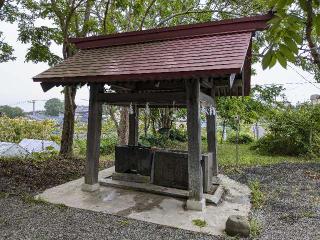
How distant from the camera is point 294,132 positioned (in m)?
13.4

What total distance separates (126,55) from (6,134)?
11.6m

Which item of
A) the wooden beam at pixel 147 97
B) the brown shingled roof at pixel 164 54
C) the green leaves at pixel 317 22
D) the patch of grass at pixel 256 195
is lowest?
the patch of grass at pixel 256 195

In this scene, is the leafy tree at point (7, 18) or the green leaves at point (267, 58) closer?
the green leaves at point (267, 58)

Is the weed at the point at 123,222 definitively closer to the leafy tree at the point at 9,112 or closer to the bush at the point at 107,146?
the bush at the point at 107,146

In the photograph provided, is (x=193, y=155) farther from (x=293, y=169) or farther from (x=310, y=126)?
(x=310, y=126)

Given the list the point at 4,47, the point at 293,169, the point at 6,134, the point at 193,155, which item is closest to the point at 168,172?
the point at 193,155

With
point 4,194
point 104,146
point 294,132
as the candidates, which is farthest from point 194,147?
point 104,146

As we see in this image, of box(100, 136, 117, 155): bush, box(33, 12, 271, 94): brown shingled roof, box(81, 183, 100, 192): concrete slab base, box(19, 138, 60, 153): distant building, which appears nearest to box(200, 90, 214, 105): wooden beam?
box(33, 12, 271, 94): brown shingled roof

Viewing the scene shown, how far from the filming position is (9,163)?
8.52 metres

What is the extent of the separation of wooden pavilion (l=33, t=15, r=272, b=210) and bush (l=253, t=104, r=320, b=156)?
7.27 m

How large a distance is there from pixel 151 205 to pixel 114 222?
1.06 meters

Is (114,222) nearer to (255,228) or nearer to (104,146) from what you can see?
(255,228)

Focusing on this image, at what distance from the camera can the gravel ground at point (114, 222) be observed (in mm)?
4320

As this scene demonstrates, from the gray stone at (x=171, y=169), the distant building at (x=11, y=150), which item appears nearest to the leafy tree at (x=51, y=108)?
the distant building at (x=11, y=150)
